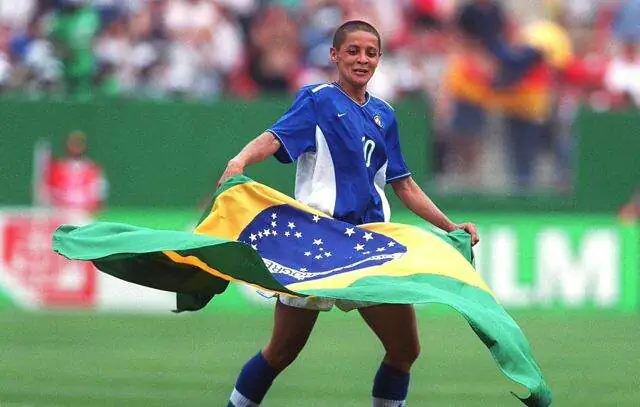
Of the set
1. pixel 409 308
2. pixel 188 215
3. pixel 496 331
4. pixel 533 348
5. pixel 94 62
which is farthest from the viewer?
pixel 94 62

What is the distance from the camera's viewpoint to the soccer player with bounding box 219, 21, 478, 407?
7379 millimetres

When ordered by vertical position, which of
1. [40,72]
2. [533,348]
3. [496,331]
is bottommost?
[533,348]

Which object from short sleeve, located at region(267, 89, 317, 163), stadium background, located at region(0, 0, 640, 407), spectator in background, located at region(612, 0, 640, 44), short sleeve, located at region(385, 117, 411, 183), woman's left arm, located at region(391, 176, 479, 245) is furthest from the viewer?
spectator in background, located at region(612, 0, 640, 44)

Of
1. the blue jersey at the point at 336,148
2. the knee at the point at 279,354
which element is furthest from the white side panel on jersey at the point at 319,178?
the knee at the point at 279,354

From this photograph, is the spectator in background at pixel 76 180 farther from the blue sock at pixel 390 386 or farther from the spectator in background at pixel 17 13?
the blue sock at pixel 390 386

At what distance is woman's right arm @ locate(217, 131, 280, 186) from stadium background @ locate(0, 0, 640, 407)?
920 centimetres

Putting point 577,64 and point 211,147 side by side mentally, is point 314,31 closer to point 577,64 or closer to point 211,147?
point 211,147

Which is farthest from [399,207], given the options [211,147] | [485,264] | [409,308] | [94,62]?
[409,308]

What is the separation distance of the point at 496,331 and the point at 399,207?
38.9 feet

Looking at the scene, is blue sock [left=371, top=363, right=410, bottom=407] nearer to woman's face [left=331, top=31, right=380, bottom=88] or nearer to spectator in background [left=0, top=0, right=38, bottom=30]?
woman's face [left=331, top=31, right=380, bottom=88]

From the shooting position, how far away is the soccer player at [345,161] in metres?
7.38

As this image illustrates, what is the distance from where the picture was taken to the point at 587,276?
60.4ft

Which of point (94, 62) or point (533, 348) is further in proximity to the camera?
point (94, 62)

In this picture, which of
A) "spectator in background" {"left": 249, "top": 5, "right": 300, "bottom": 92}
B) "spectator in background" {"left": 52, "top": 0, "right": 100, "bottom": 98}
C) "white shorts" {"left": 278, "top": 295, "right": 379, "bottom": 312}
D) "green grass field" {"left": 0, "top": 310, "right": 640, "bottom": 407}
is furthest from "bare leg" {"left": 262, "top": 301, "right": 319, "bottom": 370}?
"spectator in background" {"left": 249, "top": 5, "right": 300, "bottom": 92}
